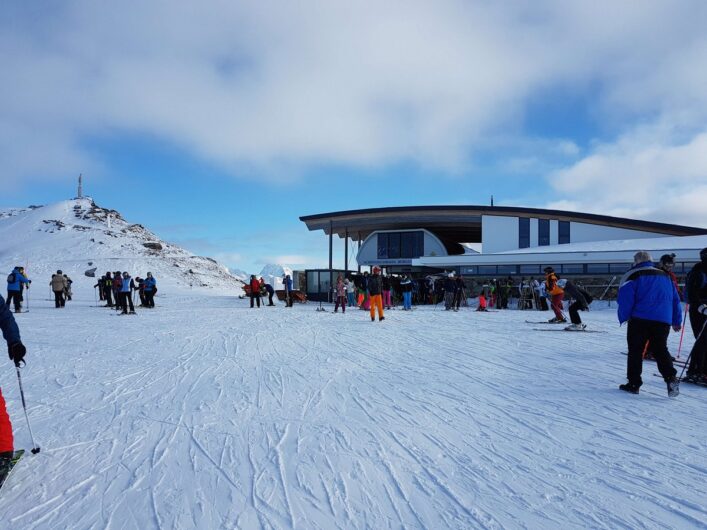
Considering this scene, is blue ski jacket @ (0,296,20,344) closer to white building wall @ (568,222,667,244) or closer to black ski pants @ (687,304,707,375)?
black ski pants @ (687,304,707,375)

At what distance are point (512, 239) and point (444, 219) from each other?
450 centimetres

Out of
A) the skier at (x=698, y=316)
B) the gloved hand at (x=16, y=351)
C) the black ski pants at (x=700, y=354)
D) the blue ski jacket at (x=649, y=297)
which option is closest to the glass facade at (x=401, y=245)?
the skier at (x=698, y=316)

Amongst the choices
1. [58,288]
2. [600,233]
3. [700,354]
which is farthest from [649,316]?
[600,233]

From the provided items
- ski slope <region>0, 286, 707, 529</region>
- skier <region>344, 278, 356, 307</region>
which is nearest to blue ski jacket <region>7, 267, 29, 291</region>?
ski slope <region>0, 286, 707, 529</region>

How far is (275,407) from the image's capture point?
4363 millimetres

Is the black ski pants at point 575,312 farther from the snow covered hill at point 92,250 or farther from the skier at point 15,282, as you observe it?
the snow covered hill at point 92,250

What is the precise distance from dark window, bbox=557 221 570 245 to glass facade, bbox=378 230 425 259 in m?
8.74

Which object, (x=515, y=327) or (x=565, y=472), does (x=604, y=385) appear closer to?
(x=565, y=472)

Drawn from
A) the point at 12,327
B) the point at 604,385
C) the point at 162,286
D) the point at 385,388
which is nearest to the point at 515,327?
the point at 604,385

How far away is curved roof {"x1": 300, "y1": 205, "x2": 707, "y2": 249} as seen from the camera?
27.8 meters

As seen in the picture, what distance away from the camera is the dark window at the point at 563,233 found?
2795cm

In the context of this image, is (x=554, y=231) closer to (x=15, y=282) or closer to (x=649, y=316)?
(x=649, y=316)

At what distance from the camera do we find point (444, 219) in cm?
2952

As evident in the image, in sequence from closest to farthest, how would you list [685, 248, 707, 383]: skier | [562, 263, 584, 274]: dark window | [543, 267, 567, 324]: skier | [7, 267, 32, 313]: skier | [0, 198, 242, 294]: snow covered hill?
[685, 248, 707, 383]: skier → [543, 267, 567, 324]: skier → [7, 267, 32, 313]: skier → [562, 263, 584, 274]: dark window → [0, 198, 242, 294]: snow covered hill
